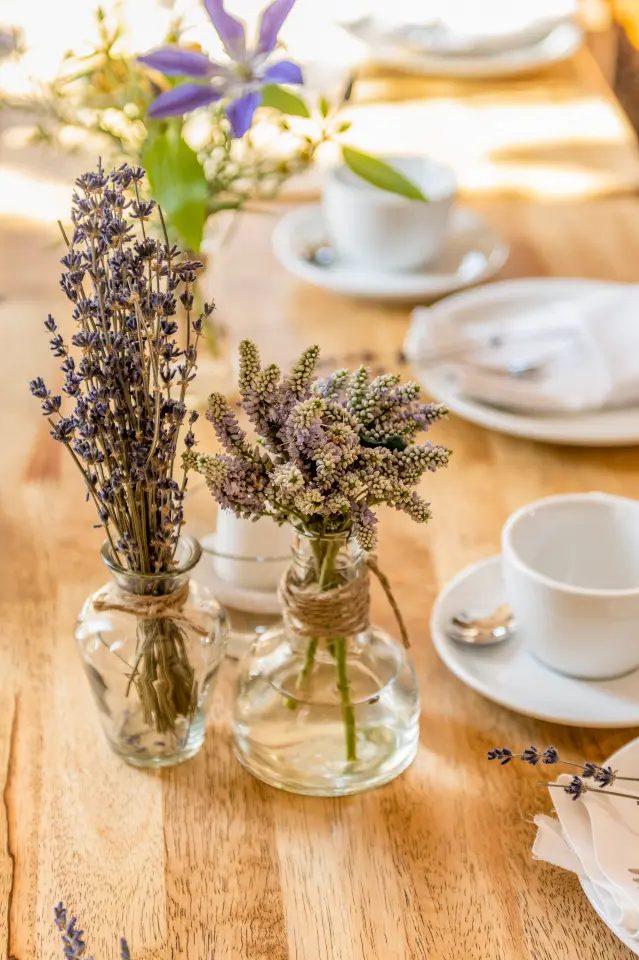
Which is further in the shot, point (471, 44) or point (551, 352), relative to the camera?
point (471, 44)

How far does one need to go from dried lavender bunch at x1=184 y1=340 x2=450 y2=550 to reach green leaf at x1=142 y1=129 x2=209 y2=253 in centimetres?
30

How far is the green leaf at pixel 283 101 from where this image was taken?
930mm

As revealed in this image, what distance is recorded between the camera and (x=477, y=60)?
2.05 metres

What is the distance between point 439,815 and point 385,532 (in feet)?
1.13

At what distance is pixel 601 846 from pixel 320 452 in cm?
30

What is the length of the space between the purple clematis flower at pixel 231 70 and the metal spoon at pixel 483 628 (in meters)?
0.41

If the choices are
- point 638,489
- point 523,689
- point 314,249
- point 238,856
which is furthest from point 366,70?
point 238,856

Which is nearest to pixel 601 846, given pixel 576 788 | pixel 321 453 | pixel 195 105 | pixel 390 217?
pixel 576 788

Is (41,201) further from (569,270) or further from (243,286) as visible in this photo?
(569,270)

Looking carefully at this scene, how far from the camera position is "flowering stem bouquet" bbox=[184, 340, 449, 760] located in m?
0.67

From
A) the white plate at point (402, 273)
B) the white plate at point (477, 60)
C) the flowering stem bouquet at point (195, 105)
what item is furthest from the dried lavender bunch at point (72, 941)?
the white plate at point (477, 60)

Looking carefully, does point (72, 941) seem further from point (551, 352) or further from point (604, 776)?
point (551, 352)

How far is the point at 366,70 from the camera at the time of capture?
2102 mm

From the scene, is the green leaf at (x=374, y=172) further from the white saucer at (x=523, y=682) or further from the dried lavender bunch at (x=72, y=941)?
the dried lavender bunch at (x=72, y=941)
